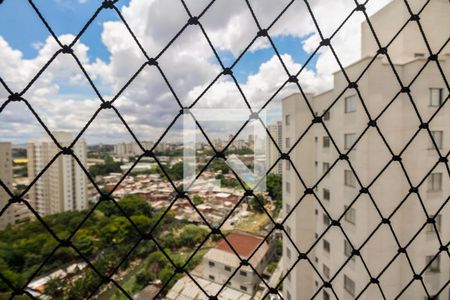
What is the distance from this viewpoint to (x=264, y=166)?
2.56 meters

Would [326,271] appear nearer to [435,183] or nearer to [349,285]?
[349,285]

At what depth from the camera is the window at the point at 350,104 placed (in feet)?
9.58

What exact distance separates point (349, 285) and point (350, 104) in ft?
7.27

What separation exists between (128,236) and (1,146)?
644 cm

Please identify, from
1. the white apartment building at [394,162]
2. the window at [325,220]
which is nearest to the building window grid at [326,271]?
the white apartment building at [394,162]

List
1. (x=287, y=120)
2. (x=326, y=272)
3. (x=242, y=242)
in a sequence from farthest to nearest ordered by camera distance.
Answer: (x=242, y=242), (x=287, y=120), (x=326, y=272)

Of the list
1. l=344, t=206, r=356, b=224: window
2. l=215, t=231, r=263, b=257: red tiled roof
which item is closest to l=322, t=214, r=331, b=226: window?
l=344, t=206, r=356, b=224: window

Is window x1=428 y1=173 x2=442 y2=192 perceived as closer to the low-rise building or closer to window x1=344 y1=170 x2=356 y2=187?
window x1=344 y1=170 x2=356 y2=187

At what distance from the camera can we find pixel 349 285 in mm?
3094

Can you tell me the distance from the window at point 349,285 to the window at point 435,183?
4.63ft

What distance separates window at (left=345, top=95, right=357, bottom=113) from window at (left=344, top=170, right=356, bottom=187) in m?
0.75

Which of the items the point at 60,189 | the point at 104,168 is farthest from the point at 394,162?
the point at 60,189

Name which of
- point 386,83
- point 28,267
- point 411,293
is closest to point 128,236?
point 28,267

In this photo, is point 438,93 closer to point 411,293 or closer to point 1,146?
point 411,293
